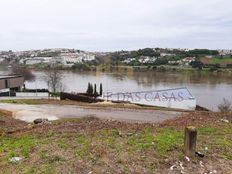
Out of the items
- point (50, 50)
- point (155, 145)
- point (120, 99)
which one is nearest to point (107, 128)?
point (155, 145)

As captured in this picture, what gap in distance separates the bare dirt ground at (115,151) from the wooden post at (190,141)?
0.11 meters

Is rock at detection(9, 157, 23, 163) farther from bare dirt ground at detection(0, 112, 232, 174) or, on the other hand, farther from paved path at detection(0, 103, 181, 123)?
paved path at detection(0, 103, 181, 123)

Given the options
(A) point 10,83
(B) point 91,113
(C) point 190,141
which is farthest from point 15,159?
(A) point 10,83

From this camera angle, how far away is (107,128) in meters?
7.88

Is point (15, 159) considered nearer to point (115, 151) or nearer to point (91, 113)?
point (115, 151)

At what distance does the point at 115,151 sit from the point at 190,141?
1325 millimetres

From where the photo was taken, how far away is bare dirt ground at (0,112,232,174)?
495 cm

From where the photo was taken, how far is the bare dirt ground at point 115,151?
195 inches

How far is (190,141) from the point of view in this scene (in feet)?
17.1

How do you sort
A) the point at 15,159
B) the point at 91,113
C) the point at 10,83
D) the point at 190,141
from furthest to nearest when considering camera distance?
the point at 10,83
the point at 91,113
the point at 15,159
the point at 190,141

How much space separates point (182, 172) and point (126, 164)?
2.86 ft

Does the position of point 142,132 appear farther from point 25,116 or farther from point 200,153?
point 25,116

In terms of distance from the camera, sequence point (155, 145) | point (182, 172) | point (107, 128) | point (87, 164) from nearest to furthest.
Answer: point (182, 172)
point (87, 164)
point (155, 145)
point (107, 128)

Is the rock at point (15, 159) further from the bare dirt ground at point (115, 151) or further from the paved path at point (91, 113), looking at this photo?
the paved path at point (91, 113)
